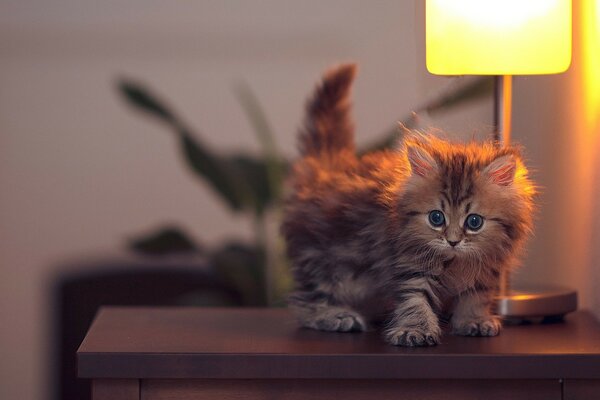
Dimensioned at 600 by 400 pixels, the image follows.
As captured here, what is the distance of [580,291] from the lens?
5.93 ft

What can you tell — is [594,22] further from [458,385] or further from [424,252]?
[458,385]

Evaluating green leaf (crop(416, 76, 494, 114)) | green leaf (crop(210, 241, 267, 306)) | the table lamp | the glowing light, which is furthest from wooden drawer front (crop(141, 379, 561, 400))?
green leaf (crop(210, 241, 267, 306))

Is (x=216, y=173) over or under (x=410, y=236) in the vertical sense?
over

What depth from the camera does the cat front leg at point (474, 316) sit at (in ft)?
4.70

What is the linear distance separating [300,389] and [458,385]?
20 centimetres

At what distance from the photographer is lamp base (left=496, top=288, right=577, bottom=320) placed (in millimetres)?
1564

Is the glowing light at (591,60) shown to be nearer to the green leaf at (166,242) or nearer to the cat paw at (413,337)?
the cat paw at (413,337)

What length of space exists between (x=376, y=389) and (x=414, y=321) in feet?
0.36

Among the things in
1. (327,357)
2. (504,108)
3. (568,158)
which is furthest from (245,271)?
(327,357)

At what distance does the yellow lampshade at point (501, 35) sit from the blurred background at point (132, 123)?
118 cm

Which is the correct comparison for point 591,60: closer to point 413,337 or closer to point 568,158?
point 568,158

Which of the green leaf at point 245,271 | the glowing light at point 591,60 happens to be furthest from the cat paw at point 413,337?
the green leaf at point 245,271

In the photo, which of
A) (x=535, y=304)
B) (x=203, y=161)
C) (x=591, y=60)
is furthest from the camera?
(x=203, y=161)

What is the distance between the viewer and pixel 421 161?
4.47 ft
